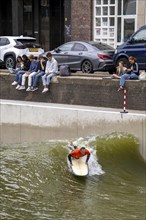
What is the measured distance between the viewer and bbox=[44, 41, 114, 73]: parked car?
22375mm

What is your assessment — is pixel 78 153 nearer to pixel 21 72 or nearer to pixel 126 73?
pixel 126 73

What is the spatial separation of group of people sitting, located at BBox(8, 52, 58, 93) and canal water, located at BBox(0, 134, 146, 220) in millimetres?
2208

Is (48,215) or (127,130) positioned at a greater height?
(127,130)

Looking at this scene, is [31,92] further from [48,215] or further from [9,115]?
[48,215]

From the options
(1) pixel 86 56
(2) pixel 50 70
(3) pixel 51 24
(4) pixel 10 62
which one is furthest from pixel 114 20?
(2) pixel 50 70

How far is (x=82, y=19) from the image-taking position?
31.9 m

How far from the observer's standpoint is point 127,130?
17.3m

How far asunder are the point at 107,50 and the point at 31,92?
476 centimetres

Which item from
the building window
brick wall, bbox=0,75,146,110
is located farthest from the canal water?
the building window

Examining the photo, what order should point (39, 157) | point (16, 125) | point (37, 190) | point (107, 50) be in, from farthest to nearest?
point (107, 50), point (16, 125), point (39, 157), point (37, 190)

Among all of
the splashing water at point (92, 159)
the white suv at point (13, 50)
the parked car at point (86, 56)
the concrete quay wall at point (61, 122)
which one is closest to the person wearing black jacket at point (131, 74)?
the concrete quay wall at point (61, 122)

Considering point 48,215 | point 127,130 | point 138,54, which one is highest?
point 138,54

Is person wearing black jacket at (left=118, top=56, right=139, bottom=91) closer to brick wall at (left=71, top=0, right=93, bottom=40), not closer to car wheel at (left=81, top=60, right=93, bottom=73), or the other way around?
car wheel at (left=81, top=60, right=93, bottom=73)

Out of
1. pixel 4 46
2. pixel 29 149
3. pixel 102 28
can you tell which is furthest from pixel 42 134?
pixel 102 28
